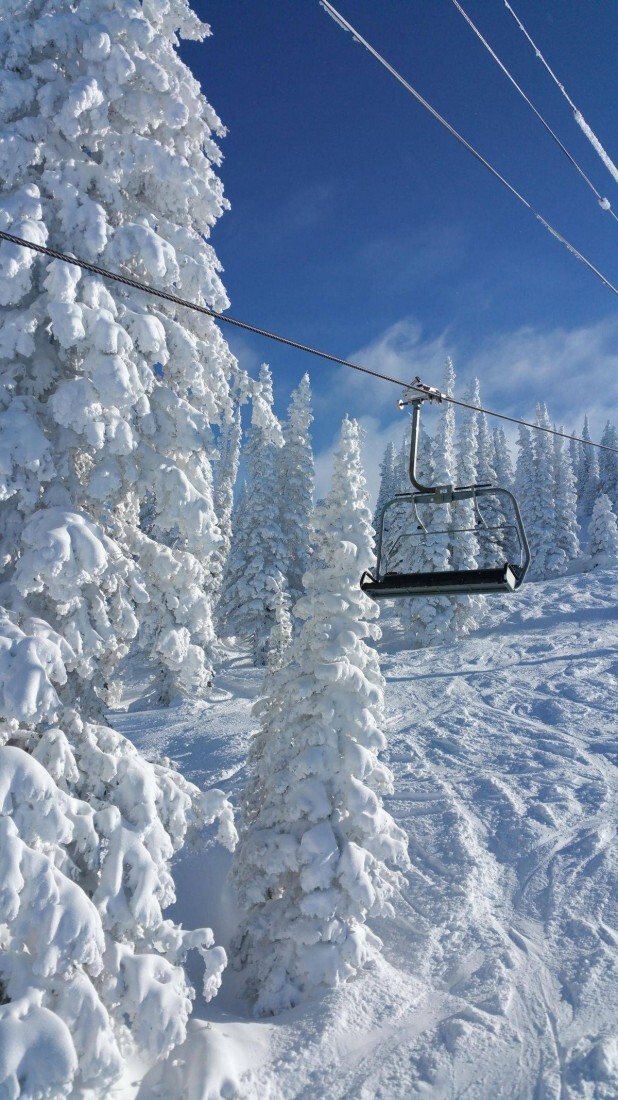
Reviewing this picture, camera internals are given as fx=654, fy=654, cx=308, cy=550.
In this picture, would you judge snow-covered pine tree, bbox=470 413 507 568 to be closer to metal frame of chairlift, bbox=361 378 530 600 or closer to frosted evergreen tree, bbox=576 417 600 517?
frosted evergreen tree, bbox=576 417 600 517

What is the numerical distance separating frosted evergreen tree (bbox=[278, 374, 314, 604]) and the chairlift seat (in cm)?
3303

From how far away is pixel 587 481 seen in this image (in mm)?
101812

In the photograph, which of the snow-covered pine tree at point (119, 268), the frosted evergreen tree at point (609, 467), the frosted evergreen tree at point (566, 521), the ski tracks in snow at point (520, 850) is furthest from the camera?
the frosted evergreen tree at point (609, 467)

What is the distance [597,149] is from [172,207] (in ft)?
17.4

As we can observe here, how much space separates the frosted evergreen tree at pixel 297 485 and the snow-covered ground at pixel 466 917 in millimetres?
13514

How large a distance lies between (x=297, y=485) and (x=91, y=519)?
35.3 metres

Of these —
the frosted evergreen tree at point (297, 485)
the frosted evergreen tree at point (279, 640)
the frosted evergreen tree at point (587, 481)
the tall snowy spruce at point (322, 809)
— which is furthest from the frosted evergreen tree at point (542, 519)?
the tall snowy spruce at point (322, 809)

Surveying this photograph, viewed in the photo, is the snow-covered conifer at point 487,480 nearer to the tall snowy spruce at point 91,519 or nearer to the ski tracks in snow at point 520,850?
the ski tracks in snow at point 520,850

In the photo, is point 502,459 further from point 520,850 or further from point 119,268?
point 119,268

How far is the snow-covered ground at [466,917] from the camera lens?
10109mm

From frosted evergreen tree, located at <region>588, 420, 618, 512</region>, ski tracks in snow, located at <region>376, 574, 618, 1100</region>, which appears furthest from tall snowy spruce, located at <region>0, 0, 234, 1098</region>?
frosted evergreen tree, located at <region>588, 420, 618, 512</region>

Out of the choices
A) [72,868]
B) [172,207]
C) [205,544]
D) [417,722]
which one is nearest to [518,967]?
[72,868]

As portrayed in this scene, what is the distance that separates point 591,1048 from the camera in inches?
418

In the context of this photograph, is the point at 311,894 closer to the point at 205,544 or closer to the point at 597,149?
the point at 205,544
